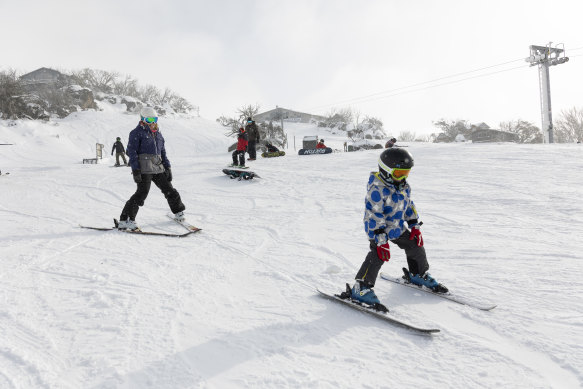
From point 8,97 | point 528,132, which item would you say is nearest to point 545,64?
point 528,132

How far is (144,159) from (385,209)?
3825 millimetres

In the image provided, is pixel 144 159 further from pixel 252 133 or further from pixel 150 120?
pixel 252 133

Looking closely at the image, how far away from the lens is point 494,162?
38.1 feet

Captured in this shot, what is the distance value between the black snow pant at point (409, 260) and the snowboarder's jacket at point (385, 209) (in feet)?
0.37

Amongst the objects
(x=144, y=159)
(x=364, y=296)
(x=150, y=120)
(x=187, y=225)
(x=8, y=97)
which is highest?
(x=8, y=97)

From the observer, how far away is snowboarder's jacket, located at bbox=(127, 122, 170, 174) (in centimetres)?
519

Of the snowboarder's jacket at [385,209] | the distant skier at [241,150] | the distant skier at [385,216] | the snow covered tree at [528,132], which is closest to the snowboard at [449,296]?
the distant skier at [385,216]

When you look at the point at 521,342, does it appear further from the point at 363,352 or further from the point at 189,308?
the point at 189,308

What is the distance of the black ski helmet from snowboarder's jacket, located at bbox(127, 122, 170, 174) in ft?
12.2

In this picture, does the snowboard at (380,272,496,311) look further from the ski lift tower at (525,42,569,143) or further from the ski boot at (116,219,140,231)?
the ski lift tower at (525,42,569,143)

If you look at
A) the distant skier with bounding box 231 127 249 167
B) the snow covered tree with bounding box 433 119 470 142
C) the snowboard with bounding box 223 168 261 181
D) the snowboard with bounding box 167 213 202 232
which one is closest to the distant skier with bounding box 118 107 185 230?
the snowboard with bounding box 167 213 202 232

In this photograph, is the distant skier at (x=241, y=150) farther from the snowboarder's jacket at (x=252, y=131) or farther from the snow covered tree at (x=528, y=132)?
the snow covered tree at (x=528, y=132)

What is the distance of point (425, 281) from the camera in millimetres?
3273

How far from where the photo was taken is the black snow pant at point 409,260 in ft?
9.66
